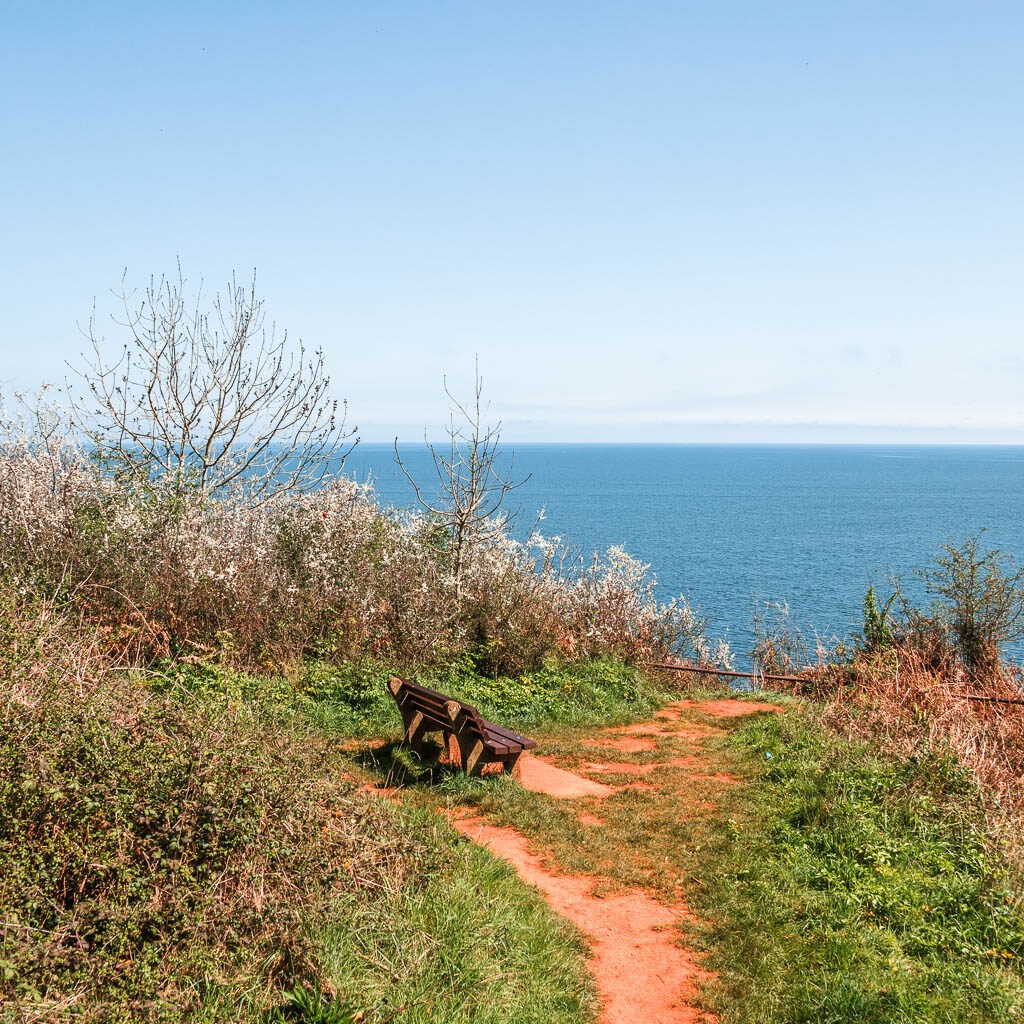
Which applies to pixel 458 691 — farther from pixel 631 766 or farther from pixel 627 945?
pixel 627 945

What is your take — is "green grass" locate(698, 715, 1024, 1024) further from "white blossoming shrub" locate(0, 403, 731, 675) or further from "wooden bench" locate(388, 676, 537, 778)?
"white blossoming shrub" locate(0, 403, 731, 675)

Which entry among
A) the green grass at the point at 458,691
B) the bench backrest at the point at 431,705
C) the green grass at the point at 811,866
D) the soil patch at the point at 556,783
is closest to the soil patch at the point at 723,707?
the green grass at the point at 458,691

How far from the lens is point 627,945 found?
518 cm

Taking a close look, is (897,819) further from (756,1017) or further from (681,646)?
(681,646)

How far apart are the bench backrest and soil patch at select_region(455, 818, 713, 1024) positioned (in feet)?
3.88

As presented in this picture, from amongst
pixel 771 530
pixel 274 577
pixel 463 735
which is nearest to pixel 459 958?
pixel 463 735

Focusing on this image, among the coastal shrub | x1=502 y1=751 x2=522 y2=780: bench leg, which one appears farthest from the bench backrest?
the coastal shrub

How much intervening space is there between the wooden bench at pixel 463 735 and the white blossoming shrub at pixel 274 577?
2.45 meters

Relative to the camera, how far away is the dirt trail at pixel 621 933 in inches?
179

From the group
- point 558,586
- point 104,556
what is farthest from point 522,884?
point 558,586

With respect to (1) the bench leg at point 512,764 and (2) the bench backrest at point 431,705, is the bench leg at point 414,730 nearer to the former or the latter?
(2) the bench backrest at point 431,705

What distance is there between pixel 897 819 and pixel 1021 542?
64.5 meters

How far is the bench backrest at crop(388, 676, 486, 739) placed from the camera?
24.8 ft

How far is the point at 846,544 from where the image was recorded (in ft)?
199
